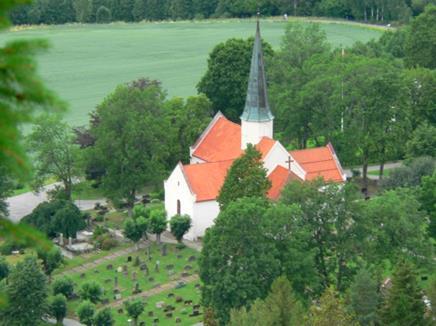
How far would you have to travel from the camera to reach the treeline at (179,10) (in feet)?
393

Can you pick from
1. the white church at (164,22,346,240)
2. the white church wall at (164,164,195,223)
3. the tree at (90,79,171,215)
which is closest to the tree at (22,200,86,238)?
the tree at (90,79,171,215)

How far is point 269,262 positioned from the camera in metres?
37.1

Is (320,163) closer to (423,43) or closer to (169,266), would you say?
(169,266)

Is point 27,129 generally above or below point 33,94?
below

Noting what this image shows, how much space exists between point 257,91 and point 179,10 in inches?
2824

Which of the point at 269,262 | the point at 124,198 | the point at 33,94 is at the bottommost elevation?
the point at 124,198

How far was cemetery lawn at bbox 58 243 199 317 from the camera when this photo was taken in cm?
4512

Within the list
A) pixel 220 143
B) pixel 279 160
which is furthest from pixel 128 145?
pixel 279 160

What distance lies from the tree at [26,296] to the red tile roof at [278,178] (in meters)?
14.7

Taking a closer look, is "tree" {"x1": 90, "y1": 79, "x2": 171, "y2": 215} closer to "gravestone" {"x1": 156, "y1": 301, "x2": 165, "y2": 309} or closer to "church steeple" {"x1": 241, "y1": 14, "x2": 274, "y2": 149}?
"church steeple" {"x1": 241, "y1": 14, "x2": 274, "y2": 149}

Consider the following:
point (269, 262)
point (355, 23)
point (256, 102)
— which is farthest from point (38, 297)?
point (355, 23)

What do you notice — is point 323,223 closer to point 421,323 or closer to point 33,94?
point 421,323

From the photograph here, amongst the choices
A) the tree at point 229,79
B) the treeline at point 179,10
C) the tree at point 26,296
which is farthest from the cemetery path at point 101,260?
the treeline at point 179,10

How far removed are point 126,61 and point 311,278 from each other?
64238 mm
